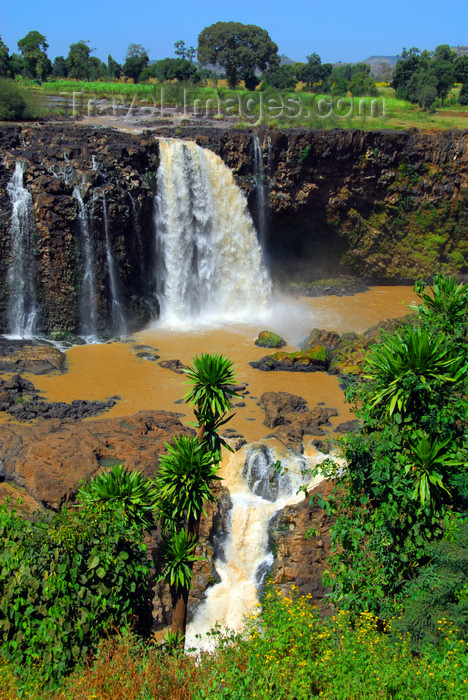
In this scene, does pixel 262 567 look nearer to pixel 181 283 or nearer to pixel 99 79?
pixel 181 283

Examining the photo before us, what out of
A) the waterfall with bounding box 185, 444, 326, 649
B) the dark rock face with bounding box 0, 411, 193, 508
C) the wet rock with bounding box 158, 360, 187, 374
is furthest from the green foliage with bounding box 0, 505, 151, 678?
the wet rock with bounding box 158, 360, 187, 374

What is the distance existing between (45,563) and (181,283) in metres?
21.3

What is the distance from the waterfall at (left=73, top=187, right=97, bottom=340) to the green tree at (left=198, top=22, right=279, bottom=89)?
4321cm

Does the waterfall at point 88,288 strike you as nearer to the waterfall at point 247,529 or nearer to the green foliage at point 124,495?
the waterfall at point 247,529

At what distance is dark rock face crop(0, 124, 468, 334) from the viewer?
26.8 m

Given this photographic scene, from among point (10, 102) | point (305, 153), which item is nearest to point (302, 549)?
point (305, 153)

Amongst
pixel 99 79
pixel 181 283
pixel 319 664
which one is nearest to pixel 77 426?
pixel 319 664

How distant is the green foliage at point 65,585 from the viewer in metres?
10.3

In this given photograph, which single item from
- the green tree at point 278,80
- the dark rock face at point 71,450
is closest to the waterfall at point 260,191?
the dark rock face at point 71,450

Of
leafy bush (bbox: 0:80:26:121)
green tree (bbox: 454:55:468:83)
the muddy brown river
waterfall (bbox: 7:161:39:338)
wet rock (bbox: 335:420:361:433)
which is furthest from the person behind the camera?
green tree (bbox: 454:55:468:83)

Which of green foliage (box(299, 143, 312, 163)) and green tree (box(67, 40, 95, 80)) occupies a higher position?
green tree (box(67, 40, 95, 80))

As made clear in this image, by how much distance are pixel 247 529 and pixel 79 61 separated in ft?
204

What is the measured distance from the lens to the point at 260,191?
32.8 meters

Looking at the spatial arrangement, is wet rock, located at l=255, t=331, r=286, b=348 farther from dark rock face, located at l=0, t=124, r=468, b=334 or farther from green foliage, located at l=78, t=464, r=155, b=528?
green foliage, located at l=78, t=464, r=155, b=528
